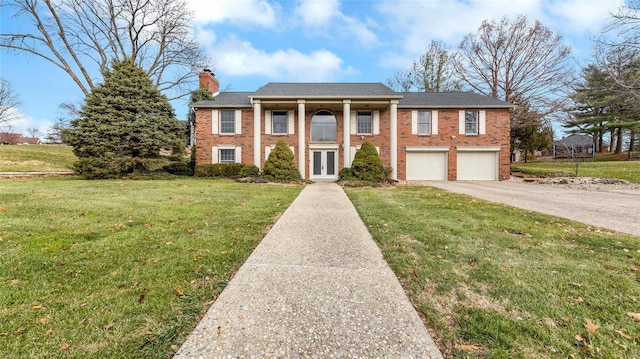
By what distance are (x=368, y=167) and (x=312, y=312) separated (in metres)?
12.2

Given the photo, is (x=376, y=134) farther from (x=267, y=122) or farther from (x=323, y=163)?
(x=267, y=122)

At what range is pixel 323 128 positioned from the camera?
17141 millimetres

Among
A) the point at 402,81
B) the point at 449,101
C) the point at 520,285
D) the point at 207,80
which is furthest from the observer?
the point at 402,81

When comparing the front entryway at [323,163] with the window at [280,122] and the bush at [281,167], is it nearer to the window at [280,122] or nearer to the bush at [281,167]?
the window at [280,122]

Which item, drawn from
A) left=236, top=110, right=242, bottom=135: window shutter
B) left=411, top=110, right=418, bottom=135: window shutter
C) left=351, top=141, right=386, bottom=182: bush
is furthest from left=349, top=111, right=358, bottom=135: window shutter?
left=236, top=110, right=242, bottom=135: window shutter

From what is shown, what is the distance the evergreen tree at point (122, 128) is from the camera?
13547mm

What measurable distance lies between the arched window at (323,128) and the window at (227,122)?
5017 mm

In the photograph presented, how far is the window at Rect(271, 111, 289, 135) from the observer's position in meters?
17.0

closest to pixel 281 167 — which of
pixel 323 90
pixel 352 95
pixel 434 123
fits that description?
pixel 352 95

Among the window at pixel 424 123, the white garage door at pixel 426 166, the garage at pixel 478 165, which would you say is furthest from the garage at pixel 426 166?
the window at pixel 424 123

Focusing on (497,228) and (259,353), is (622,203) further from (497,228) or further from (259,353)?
(259,353)

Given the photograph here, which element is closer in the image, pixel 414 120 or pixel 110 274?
pixel 110 274

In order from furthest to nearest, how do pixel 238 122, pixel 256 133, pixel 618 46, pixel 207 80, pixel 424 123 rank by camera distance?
pixel 207 80, pixel 424 123, pixel 238 122, pixel 256 133, pixel 618 46

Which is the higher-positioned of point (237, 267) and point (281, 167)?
point (281, 167)
